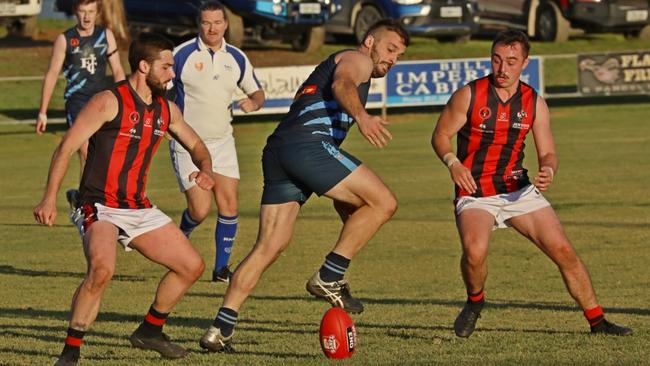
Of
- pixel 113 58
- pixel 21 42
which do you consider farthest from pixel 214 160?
pixel 21 42

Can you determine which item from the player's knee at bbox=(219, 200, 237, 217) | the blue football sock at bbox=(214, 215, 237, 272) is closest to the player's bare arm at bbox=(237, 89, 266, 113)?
the player's knee at bbox=(219, 200, 237, 217)

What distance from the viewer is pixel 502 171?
913cm

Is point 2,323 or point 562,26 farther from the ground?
point 2,323

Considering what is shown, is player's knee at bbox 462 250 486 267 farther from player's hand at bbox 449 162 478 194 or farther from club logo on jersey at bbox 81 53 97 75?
club logo on jersey at bbox 81 53 97 75

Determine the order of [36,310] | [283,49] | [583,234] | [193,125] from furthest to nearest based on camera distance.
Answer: [283,49] < [583,234] < [193,125] < [36,310]

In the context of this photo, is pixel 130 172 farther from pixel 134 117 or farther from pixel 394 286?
pixel 394 286

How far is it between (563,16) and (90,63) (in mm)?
25109

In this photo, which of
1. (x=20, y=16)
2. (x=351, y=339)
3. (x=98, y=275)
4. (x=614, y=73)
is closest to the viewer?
(x=98, y=275)

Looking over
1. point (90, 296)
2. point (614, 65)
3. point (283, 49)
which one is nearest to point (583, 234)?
point (90, 296)

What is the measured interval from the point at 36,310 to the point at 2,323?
2.21ft

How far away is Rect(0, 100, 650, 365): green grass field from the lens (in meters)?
8.66

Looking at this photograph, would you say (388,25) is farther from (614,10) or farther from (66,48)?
(614,10)

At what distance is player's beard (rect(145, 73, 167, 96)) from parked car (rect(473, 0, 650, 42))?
2807cm

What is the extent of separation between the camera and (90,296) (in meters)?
7.94
